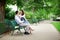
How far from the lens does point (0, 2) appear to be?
1861 cm

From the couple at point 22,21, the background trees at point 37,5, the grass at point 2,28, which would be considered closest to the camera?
the background trees at point 37,5

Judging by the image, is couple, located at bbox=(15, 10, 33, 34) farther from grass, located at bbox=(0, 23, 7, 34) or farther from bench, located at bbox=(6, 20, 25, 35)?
grass, located at bbox=(0, 23, 7, 34)

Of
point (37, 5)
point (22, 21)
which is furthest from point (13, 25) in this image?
point (37, 5)

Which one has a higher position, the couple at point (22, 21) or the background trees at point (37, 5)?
the background trees at point (37, 5)

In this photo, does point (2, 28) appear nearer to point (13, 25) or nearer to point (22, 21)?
point (13, 25)

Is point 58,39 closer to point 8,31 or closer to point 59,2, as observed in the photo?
point 59,2

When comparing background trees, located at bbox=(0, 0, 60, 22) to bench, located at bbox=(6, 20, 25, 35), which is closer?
background trees, located at bbox=(0, 0, 60, 22)

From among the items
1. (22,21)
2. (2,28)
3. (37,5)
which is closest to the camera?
(2,28)

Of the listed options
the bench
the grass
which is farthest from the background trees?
the grass

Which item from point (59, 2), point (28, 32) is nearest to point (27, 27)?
point (28, 32)

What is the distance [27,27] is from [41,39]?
143 inches

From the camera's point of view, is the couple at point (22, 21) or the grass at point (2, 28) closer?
the grass at point (2, 28)

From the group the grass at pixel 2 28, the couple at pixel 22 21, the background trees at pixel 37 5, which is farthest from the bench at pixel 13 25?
the background trees at pixel 37 5

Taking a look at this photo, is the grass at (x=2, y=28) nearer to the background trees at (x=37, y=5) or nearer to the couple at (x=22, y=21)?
the couple at (x=22, y=21)
